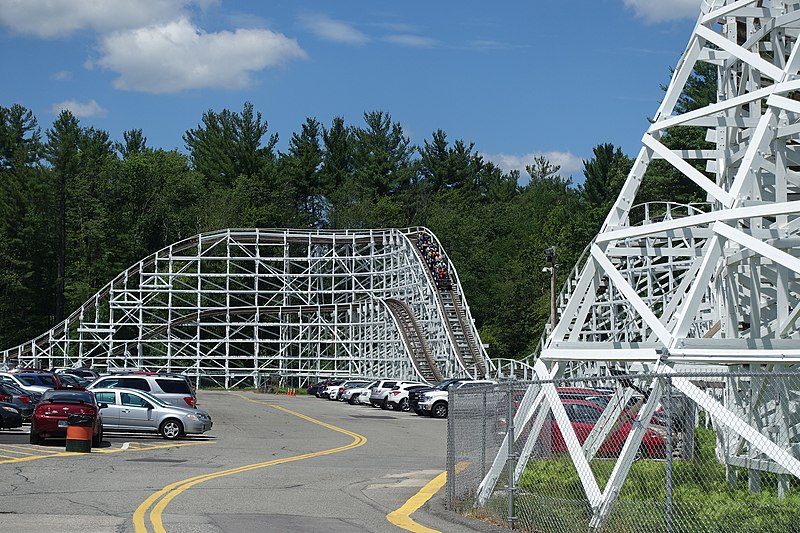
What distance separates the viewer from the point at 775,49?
659 inches

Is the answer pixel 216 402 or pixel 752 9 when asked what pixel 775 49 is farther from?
pixel 216 402

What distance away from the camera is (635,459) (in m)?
13.8

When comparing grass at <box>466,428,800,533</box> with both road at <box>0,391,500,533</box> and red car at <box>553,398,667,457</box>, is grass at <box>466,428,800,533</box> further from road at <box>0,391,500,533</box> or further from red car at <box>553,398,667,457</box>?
road at <box>0,391,500,533</box>

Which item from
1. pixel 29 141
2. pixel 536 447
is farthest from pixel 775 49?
pixel 29 141

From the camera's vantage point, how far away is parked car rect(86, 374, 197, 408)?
33.8m

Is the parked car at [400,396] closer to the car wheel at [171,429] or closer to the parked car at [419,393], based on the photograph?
the parked car at [419,393]

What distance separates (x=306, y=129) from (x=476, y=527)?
4563 inches

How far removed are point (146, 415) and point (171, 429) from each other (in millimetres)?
877

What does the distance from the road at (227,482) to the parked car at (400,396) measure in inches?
601

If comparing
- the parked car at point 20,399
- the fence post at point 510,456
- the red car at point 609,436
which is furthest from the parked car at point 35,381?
the fence post at point 510,456

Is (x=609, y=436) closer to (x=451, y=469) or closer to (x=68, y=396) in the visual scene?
(x=451, y=469)

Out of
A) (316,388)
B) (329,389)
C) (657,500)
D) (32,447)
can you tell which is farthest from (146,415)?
(316,388)

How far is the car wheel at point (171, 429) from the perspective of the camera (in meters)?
29.9

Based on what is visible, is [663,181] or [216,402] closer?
[216,402]
